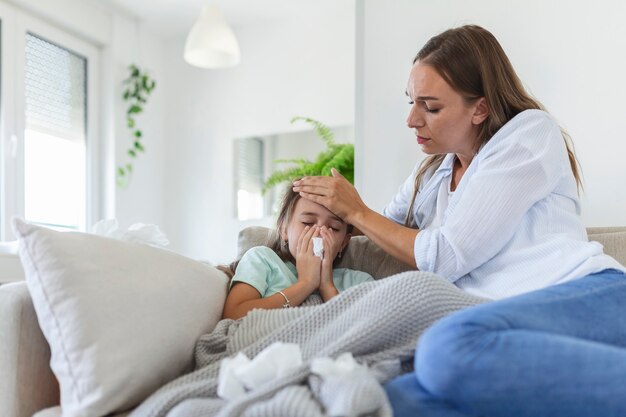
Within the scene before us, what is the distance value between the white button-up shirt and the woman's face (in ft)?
0.38

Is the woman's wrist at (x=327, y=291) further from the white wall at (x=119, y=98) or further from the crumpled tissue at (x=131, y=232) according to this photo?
the white wall at (x=119, y=98)

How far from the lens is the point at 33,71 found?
13.6 feet

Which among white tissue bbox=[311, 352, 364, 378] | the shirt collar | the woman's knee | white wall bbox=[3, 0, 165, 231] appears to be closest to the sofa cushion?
the shirt collar

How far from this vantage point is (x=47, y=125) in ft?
14.0

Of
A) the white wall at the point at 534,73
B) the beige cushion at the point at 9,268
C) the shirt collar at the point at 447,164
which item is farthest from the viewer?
the beige cushion at the point at 9,268

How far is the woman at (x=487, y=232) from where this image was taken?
95 cm

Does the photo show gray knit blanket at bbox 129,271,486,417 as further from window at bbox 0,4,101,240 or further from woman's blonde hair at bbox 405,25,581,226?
window at bbox 0,4,101,240

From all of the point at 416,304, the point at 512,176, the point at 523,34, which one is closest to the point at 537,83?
the point at 523,34

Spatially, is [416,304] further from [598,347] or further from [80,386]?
[80,386]

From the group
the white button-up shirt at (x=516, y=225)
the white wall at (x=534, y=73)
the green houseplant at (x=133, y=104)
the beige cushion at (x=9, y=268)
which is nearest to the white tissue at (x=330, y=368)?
the white button-up shirt at (x=516, y=225)

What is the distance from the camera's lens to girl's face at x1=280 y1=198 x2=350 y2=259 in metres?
1.67

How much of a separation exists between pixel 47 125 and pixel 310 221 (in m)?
3.08

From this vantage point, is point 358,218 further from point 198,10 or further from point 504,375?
point 198,10

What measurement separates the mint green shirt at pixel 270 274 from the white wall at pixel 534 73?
80 cm
